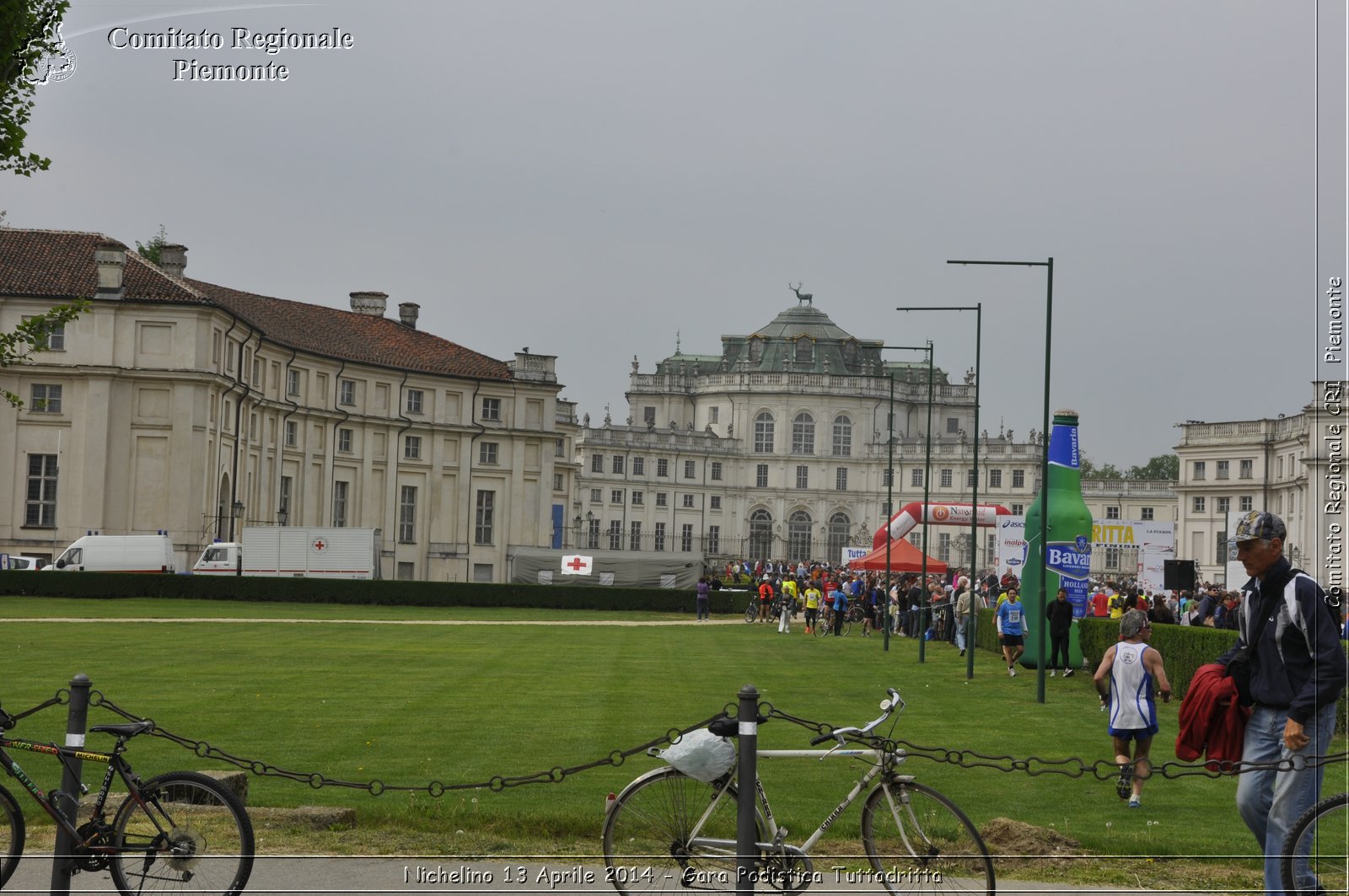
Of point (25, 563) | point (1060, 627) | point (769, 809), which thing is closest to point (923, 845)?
point (769, 809)

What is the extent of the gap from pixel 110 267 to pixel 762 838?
53.7 metres

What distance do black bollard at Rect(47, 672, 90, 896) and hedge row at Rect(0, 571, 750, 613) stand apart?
41.4 metres

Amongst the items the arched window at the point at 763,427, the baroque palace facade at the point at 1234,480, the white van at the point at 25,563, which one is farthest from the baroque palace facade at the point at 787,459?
the white van at the point at 25,563

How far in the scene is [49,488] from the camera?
55281mm

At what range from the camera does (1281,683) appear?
7.68 m

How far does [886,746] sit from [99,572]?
4392 centimetres

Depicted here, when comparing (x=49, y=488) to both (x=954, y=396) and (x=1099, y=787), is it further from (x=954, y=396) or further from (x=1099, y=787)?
(x=954, y=396)

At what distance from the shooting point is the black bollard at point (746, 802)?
24.6ft

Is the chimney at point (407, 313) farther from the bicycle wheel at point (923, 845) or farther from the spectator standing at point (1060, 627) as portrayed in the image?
the bicycle wheel at point (923, 845)

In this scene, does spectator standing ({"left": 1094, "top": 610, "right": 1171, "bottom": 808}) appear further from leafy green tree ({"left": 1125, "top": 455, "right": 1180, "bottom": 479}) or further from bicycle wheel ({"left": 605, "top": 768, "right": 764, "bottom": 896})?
leafy green tree ({"left": 1125, "top": 455, "right": 1180, "bottom": 479})

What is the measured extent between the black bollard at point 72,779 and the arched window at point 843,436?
12694 cm

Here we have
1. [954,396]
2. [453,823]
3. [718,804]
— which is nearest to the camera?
[718,804]

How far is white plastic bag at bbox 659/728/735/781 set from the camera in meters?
7.72

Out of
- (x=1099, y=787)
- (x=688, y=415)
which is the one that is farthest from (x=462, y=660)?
(x=688, y=415)
